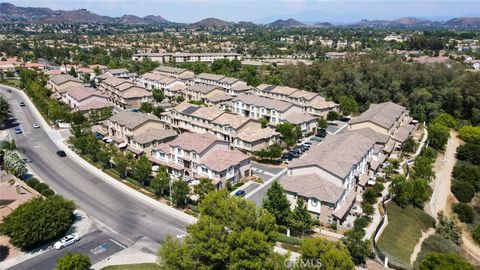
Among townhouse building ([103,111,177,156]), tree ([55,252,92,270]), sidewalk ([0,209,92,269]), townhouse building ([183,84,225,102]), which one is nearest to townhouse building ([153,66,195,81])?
townhouse building ([183,84,225,102])

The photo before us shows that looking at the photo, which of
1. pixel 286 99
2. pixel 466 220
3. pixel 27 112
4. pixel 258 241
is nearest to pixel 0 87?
pixel 27 112

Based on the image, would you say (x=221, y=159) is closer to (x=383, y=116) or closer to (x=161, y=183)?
(x=161, y=183)

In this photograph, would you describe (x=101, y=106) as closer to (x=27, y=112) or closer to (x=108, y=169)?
(x=27, y=112)

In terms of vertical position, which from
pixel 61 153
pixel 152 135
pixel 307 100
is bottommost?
pixel 61 153

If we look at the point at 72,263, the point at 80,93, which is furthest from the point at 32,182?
the point at 80,93

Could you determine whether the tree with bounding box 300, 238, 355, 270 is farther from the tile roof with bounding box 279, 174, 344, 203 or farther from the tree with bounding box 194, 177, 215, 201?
the tree with bounding box 194, 177, 215, 201

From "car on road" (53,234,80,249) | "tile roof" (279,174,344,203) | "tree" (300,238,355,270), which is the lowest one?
"car on road" (53,234,80,249)
